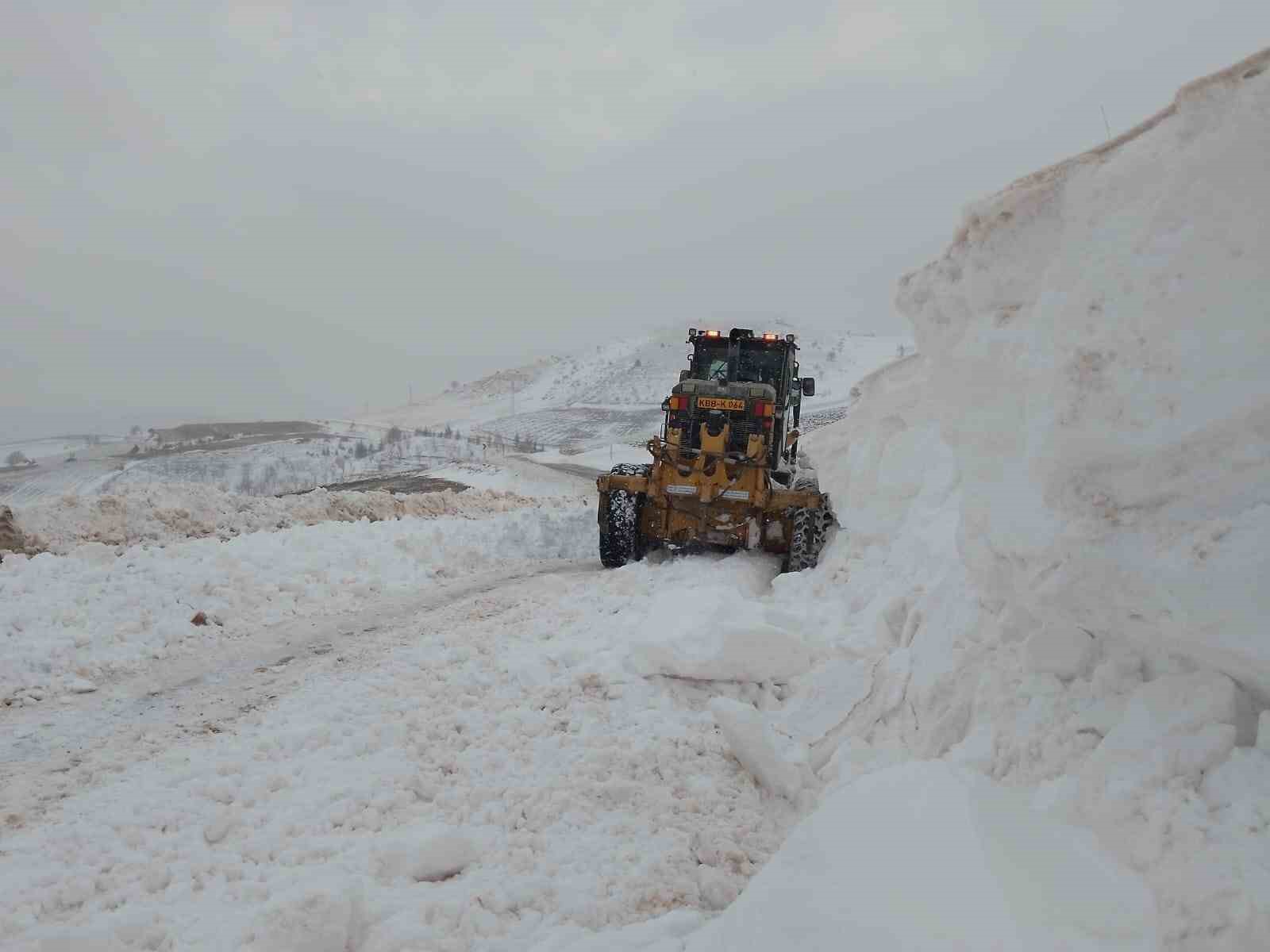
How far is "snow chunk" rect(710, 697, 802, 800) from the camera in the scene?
4016 millimetres

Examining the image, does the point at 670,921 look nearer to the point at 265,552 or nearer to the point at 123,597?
the point at 123,597

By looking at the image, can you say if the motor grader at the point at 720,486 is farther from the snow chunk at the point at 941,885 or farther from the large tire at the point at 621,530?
the snow chunk at the point at 941,885

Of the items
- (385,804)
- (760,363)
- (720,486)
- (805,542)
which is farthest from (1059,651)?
(760,363)

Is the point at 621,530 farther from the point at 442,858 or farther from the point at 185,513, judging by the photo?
A: the point at 185,513

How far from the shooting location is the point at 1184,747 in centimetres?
228

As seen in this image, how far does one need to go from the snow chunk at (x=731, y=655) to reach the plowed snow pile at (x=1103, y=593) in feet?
6.15

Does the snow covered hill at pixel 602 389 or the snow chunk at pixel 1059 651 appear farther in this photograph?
the snow covered hill at pixel 602 389

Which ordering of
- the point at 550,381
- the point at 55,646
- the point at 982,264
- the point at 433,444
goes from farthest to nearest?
the point at 550,381 → the point at 433,444 → the point at 55,646 → the point at 982,264

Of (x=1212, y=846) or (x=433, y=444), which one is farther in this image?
(x=433, y=444)

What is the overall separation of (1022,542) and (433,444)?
1838 inches

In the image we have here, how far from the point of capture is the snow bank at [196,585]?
20.9 ft

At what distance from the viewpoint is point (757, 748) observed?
4125 mm

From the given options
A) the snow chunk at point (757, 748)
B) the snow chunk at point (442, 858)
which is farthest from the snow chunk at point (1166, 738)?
the snow chunk at point (442, 858)

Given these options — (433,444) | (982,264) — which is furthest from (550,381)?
(982,264)
